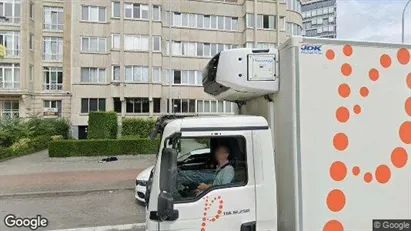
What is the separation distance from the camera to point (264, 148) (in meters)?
2.88

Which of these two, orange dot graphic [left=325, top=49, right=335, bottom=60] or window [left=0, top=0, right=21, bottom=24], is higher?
window [left=0, top=0, right=21, bottom=24]

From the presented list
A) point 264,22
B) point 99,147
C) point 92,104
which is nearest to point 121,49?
point 92,104

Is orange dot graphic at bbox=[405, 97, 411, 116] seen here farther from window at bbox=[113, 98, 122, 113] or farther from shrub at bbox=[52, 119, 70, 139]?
shrub at bbox=[52, 119, 70, 139]

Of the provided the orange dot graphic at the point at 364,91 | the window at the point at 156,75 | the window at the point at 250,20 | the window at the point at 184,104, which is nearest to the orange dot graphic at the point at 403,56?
the orange dot graphic at the point at 364,91

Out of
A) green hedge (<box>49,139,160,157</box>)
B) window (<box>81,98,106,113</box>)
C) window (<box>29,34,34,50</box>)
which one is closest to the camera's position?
green hedge (<box>49,139,160,157</box>)

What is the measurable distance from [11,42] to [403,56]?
34.4m

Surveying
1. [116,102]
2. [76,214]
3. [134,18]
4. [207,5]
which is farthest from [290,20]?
[76,214]

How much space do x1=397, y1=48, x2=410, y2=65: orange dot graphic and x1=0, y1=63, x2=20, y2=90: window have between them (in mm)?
33239

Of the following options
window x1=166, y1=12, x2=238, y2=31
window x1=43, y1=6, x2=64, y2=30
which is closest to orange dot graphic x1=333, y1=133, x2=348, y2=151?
window x1=166, y1=12, x2=238, y2=31

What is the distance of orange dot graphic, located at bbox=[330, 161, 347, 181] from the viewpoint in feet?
9.32

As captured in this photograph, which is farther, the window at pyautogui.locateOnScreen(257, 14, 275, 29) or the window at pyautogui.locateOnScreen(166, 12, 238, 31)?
the window at pyautogui.locateOnScreen(257, 14, 275, 29)

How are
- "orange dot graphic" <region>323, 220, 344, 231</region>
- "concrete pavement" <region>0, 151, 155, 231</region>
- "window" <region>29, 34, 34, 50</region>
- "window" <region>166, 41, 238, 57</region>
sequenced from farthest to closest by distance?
"window" <region>29, 34, 34, 50</region>
"window" <region>166, 41, 238, 57</region>
"concrete pavement" <region>0, 151, 155, 231</region>
"orange dot graphic" <region>323, 220, 344, 231</region>

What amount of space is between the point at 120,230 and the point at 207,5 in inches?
1107

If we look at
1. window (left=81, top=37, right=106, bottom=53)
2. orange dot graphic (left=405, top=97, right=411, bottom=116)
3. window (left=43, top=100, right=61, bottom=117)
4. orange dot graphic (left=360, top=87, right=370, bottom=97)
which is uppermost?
window (left=81, top=37, right=106, bottom=53)
